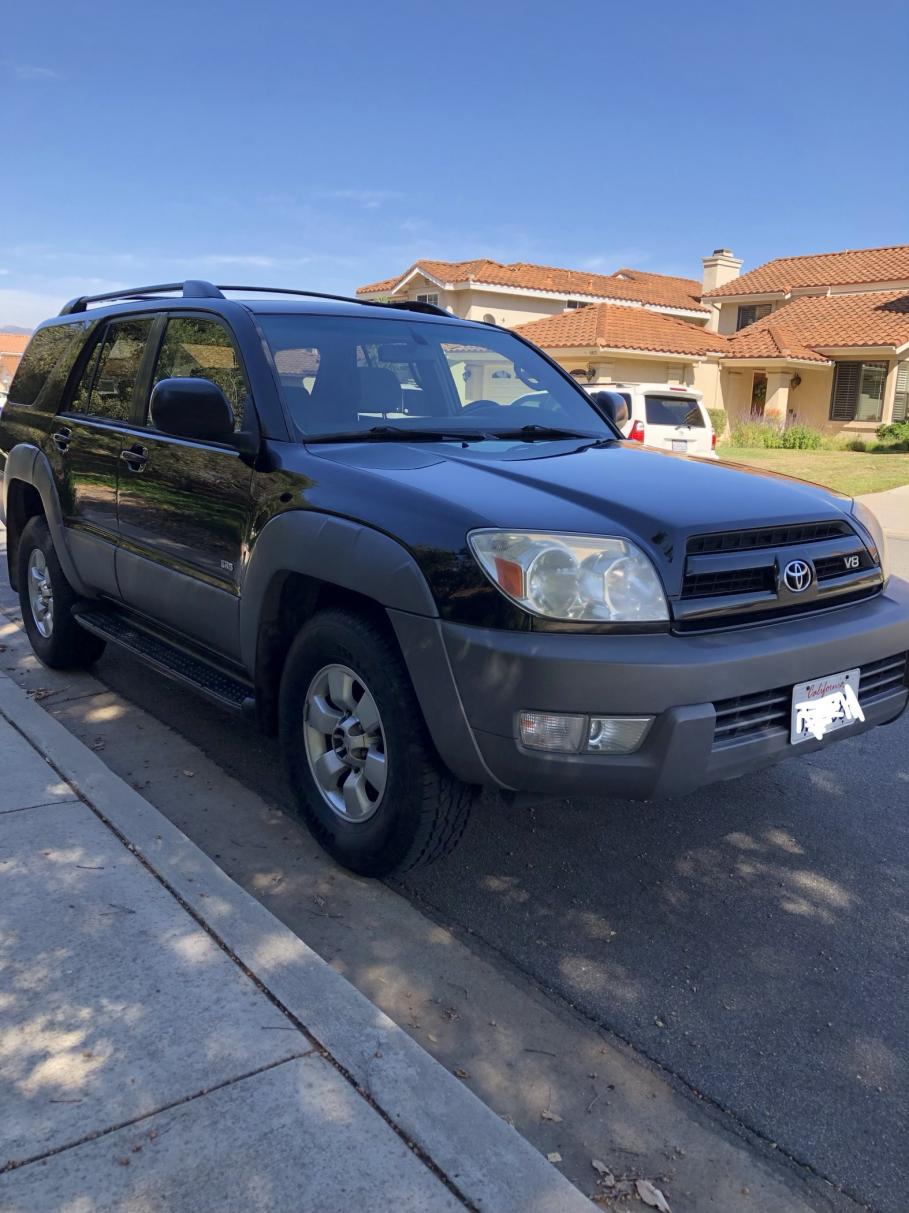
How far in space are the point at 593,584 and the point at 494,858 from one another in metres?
1.33

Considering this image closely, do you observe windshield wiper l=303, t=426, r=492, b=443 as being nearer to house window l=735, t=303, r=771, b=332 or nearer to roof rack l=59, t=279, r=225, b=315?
roof rack l=59, t=279, r=225, b=315

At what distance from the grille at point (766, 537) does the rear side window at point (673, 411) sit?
476 inches

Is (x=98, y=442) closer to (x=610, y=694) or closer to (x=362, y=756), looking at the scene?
(x=362, y=756)

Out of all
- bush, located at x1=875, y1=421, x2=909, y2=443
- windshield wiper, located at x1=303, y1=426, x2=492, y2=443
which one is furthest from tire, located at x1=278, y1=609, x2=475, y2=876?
bush, located at x1=875, y1=421, x2=909, y2=443

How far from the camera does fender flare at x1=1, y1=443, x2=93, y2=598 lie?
5.25 meters

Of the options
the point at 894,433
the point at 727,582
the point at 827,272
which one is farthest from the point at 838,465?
the point at 727,582

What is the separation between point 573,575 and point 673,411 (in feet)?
43.6

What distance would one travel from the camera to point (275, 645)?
12.3 ft

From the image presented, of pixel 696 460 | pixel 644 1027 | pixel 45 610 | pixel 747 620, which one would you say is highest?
pixel 696 460

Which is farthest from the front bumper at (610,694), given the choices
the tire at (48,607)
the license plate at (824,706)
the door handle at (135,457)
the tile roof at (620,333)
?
the tile roof at (620,333)

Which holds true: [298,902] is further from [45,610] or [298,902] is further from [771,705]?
[45,610]

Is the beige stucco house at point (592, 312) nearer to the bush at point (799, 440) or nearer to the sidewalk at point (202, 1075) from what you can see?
the bush at point (799, 440)

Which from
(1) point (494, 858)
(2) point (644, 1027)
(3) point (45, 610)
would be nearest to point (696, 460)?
(1) point (494, 858)

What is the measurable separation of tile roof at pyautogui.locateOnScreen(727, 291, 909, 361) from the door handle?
93.5 ft
